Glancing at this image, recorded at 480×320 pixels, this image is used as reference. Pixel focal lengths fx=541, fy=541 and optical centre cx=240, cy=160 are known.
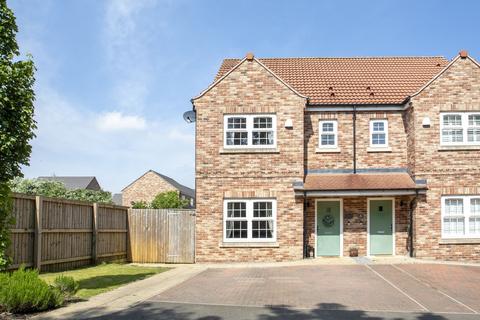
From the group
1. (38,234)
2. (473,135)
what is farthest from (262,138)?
(38,234)

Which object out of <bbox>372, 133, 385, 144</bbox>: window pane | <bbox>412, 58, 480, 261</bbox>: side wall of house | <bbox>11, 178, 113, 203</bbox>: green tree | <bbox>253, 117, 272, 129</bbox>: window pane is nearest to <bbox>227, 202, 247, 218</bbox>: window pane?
<bbox>253, 117, 272, 129</bbox>: window pane

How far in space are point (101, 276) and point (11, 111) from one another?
6808mm

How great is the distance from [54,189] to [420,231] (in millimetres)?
23163

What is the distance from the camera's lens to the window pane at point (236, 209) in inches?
838

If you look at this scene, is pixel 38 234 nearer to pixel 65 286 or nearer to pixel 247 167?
pixel 65 286

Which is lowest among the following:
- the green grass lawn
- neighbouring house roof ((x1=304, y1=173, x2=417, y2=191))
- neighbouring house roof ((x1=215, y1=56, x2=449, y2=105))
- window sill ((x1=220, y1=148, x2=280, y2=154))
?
the green grass lawn

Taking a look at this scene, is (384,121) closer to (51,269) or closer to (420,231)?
(420,231)

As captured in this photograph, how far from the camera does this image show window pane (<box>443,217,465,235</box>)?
20656 millimetres

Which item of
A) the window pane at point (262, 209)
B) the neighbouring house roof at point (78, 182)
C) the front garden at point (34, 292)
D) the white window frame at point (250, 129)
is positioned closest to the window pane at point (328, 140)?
the white window frame at point (250, 129)

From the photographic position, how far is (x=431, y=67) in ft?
84.5

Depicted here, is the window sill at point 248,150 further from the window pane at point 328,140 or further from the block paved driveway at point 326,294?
the block paved driveway at point 326,294

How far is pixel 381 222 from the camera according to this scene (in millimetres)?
21594

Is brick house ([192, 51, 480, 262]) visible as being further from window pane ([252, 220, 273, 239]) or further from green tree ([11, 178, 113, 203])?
green tree ([11, 178, 113, 203])

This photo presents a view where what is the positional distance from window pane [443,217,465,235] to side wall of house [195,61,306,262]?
5524mm
